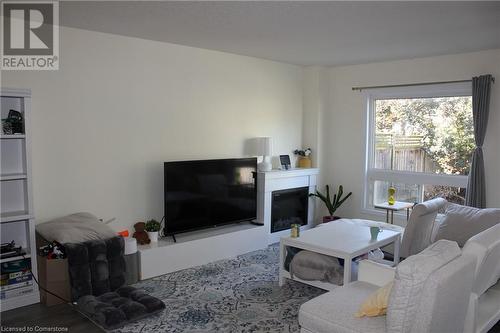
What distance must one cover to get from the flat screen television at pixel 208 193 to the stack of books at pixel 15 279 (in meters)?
1.38

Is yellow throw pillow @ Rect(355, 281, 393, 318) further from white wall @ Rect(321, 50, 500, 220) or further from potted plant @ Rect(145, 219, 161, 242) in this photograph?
white wall @ Rect(321, 50, 500, 220)

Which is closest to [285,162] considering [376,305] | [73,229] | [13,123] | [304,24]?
[304,24]

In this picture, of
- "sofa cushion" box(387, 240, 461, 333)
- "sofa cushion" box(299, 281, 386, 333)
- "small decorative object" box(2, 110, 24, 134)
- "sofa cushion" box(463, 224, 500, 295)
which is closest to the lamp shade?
"sofa cushion" box(299, 281, 386, 333)

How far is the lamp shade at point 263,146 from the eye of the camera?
544cm

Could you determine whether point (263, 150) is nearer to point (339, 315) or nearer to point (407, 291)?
point (339, 315)

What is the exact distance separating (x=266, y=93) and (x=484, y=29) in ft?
8.94

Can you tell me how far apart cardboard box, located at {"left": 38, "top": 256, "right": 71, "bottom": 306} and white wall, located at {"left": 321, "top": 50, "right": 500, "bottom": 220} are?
4097 millimetres

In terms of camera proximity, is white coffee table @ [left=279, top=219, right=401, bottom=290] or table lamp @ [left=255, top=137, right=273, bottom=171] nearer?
white coffee table @ [left=279, top=219, right=401, bottom=290]

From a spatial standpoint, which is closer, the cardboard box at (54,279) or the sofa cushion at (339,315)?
the sofa cushion at (339,315)

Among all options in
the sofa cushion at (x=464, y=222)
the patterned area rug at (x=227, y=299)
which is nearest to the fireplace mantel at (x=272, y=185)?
the patterned area rug at (x=227, y=299)

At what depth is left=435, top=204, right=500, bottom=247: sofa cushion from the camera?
12.7 feet

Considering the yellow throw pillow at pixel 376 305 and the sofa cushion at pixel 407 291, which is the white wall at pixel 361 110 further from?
the sofa cushion at pixel 407 291

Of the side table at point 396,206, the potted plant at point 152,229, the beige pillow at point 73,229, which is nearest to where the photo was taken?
the beige pillow at point 73,229

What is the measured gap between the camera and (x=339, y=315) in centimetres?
253
